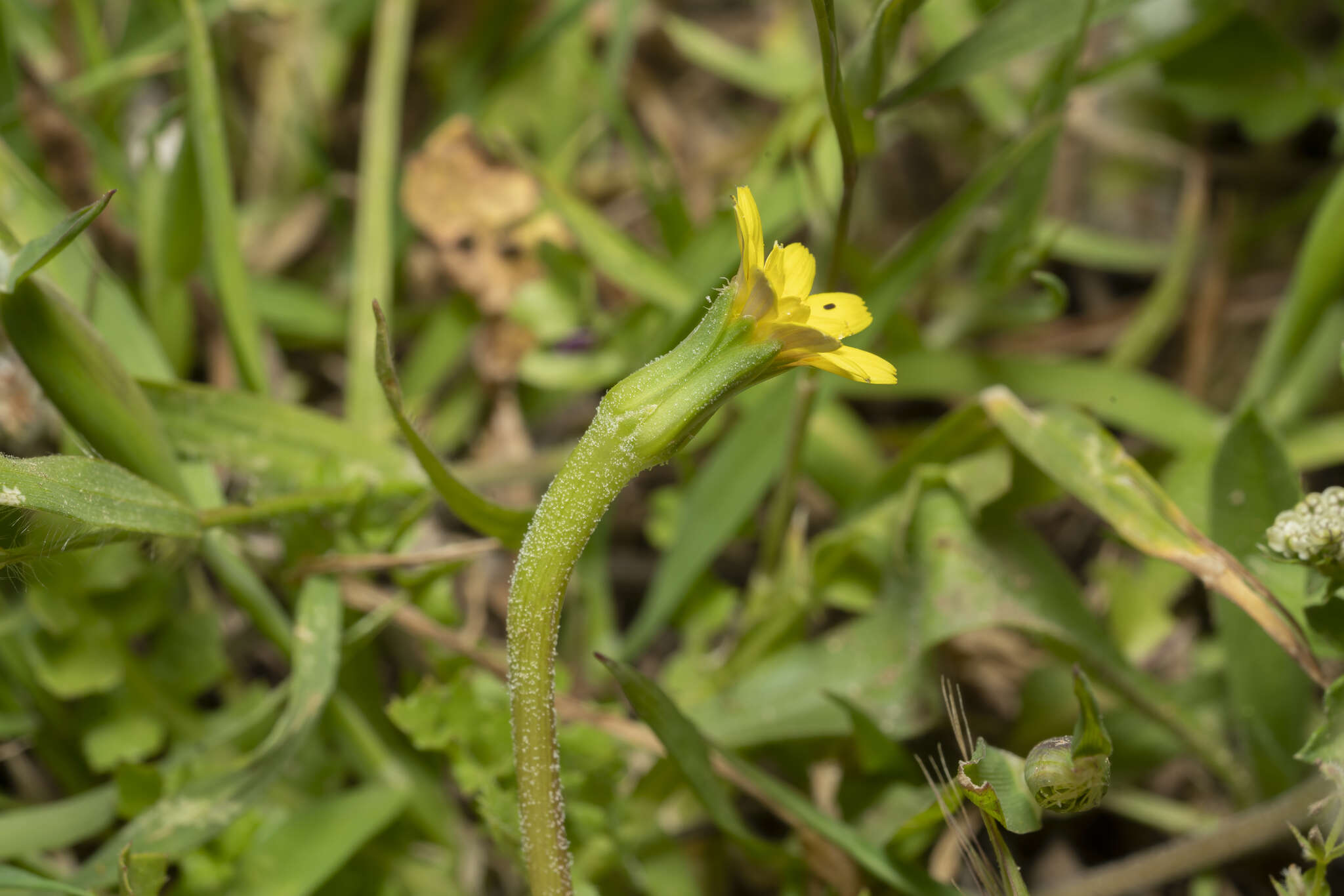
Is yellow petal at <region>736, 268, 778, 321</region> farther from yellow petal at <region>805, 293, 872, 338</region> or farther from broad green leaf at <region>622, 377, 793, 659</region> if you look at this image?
broad green leaf at <region>622, 377, 793, 659</region>

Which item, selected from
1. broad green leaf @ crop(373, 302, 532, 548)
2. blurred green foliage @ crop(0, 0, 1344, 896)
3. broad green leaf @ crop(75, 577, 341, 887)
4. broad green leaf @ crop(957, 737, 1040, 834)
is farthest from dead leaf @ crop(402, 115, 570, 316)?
broad green leaf @ crop(957, 737, 1040, 834)

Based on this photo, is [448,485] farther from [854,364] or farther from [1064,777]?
[1064,777]

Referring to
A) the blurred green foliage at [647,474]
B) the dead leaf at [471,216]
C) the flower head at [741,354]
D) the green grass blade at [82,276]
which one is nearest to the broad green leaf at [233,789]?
the blurred green foliage at [647,474]

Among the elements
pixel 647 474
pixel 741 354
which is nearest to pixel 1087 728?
pixel 741 354

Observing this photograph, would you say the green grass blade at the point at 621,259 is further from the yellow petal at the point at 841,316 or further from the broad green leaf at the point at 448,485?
the yellow petal at the point at 841,316

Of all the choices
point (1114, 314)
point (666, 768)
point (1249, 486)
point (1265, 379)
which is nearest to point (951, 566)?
point (1249, 486)
